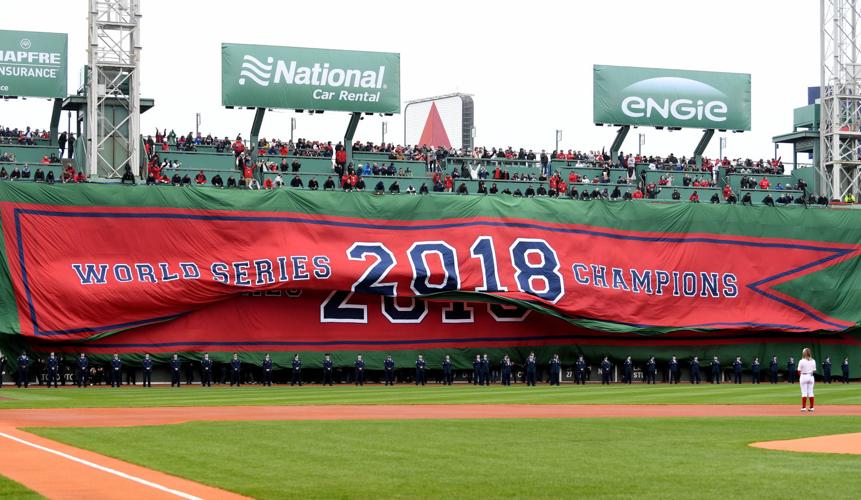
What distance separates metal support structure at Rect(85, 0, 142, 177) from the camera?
41.6 metres

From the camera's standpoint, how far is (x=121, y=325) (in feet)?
130

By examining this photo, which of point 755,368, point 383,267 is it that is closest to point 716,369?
point 755,368

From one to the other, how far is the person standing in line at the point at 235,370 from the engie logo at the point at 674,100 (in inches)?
901

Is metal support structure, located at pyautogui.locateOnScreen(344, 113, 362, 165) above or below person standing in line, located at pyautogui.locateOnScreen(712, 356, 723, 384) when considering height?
above

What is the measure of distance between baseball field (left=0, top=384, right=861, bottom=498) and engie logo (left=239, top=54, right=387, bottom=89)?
2019cm

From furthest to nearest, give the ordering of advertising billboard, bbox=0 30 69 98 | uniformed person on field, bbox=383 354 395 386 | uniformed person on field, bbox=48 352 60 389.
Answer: advertising billboard, bbox=0 30 69 98, uniformed person on field, bbox=383 354 395 386, uniformed person on field, bbox=48 352 60 389

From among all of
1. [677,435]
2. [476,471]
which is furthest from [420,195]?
[476,471]

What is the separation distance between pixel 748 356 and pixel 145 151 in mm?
24744

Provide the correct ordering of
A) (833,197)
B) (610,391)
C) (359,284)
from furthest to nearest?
(833,197)
(359,284)
(610,391)

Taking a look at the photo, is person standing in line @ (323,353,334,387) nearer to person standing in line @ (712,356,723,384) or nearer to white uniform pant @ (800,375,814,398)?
person standing in line @ (712,356,723,384)

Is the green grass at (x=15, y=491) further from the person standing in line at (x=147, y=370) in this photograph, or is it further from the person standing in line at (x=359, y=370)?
the person standing in line at (x=359, y=370)

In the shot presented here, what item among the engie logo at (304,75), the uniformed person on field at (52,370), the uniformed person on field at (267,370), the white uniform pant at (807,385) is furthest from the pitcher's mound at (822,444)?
the engie logo at (304,75)

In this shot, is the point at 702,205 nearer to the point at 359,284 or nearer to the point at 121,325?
the point at 359,284

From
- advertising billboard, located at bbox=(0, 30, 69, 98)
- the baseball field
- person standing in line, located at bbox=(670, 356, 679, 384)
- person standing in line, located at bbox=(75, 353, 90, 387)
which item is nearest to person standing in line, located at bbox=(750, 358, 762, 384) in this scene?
person standing in line, located at bbox=(670, 356, 679, 384)
